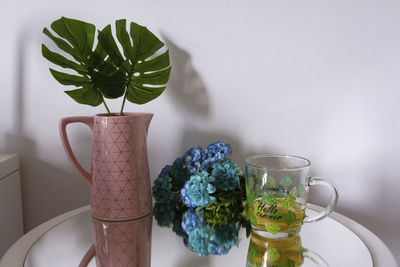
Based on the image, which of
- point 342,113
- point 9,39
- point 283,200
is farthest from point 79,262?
point 342,113

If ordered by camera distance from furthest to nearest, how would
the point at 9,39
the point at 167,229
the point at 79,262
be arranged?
the point at 9,39
the point at 167,229
the point at 79,262

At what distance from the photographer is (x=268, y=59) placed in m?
0.82

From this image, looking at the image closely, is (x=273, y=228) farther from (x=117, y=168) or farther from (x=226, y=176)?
(x=117, y=168)

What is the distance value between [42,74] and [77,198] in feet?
1.00

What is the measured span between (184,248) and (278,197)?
0.18 m

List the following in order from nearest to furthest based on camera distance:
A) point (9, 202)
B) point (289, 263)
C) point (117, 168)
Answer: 1. point (289, 263)
2. point (117, 168)
3. point (9, 202)

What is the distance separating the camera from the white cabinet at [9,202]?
29.5 inches

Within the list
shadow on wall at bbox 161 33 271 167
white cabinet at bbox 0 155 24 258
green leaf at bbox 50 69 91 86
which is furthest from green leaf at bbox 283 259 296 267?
white cabinet at bbox 0 155 24 258

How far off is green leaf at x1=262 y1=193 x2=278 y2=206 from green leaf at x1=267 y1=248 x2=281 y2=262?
7 cm

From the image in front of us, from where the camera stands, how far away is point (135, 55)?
68 centimetres

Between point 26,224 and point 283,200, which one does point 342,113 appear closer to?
point 283,200

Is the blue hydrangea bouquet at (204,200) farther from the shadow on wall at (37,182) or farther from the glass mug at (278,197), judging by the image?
the shadow on wall at (37,182)

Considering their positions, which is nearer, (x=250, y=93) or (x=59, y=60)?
(x=59, y=60)

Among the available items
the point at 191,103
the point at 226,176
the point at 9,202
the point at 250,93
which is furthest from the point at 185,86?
the point at 9,202
